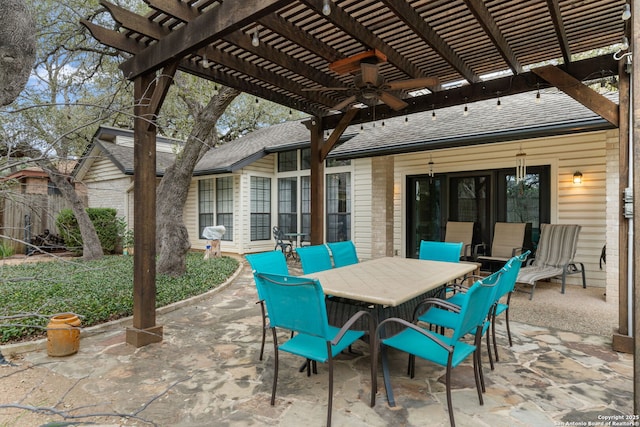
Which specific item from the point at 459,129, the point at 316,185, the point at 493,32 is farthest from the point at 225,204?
the point at 493,32

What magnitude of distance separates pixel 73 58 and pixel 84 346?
6.83 meters

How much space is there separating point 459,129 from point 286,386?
5607 millimetres

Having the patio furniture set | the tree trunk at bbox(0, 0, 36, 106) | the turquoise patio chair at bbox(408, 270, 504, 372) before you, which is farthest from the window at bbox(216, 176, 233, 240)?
the tree trunk at bbox(0, 0, 36, 106)

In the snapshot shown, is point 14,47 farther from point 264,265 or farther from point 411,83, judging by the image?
point 411,83

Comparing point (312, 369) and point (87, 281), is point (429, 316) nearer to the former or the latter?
point (312, 369)

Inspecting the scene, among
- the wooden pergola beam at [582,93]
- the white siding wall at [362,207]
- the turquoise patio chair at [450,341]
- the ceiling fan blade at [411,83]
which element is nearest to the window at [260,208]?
the white siding wall at [362,207]

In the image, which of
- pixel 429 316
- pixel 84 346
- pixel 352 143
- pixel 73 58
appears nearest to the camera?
pixel 429 316

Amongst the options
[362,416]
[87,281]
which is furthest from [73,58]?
[362,416]

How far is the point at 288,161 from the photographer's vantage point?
11078mm

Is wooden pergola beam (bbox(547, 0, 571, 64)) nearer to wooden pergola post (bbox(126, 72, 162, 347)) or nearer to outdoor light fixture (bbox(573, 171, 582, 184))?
outdoor light fixture (bbox(573, 171, 582, 184))

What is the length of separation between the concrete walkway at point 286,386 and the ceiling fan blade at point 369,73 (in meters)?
2.65

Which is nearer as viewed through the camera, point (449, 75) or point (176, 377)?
point (176, 377)

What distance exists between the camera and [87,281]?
232 inches

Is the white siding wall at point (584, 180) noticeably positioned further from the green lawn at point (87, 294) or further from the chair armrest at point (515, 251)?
the green lawn at point (87, 294)
